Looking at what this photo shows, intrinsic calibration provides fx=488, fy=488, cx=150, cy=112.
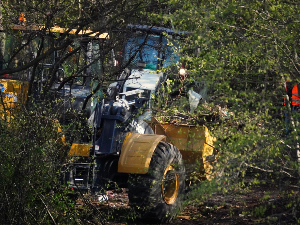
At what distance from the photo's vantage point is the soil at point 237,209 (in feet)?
16.9

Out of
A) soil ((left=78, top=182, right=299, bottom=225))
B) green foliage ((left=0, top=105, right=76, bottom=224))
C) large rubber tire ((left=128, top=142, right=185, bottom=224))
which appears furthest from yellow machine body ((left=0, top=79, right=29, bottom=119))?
large rubber tire ((left=128, top=142, right=185, bottom=224))

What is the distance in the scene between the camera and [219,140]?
18.2 ft

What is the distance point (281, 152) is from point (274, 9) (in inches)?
60.6

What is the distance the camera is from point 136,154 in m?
6.87

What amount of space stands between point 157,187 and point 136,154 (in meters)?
0.55

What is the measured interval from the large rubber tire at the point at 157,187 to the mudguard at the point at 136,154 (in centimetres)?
11

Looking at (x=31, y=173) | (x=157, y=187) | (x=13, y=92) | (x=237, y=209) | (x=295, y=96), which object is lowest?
(x=237, y=209)

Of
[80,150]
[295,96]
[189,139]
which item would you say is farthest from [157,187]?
[295,96]

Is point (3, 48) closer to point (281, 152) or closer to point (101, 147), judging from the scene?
→ point (101, 147)

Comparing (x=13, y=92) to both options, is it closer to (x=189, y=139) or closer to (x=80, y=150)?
(x=80, y=150)

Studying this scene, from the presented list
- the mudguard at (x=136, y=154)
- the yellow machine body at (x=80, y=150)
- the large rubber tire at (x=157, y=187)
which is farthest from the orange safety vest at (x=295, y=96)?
the yellow machine body at (x=80, y=150)

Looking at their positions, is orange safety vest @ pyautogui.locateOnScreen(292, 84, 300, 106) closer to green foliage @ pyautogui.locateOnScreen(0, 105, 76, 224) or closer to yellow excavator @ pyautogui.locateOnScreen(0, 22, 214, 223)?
yellow excavator @ pyautogui.locateOnScreen(0, 22, 214, 223)

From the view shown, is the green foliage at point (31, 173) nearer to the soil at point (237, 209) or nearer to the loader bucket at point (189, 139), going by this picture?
the soil at point (237, 209)

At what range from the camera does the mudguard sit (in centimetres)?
673
